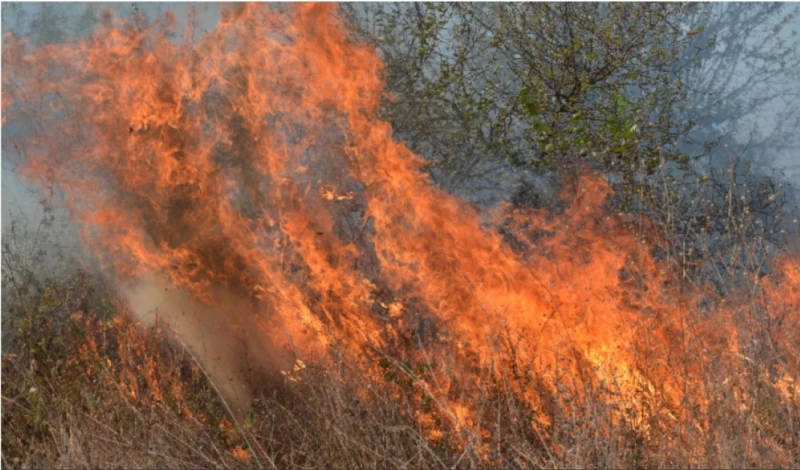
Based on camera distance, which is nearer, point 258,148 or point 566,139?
point 258,148

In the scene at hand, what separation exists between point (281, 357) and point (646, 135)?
441 cm

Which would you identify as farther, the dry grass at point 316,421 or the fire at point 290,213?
the fire at point 290,213

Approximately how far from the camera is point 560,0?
926 centimetres

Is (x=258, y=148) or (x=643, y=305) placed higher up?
(x=643, y=305)

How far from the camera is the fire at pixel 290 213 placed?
22.9ft

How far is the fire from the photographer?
6.97 meters

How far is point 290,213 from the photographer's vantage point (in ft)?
25.5

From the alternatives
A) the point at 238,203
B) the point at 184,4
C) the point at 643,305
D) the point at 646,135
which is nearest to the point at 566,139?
the point at 646,135

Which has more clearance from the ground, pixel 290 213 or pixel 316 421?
pixel 290 213

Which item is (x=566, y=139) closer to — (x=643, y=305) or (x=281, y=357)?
(x=643, y=305)

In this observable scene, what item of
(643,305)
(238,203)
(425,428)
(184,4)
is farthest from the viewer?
(184,4)

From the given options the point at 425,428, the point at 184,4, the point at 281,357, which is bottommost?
the point at 281,357

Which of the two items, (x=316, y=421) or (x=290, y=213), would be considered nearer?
(x=316, y=421)

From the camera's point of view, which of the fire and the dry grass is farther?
the fire
